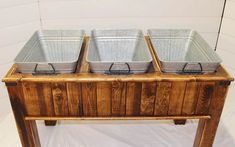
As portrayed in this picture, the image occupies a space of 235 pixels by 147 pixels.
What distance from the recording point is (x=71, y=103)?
3.76 feet

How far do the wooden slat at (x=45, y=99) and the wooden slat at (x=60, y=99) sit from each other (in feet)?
0.06

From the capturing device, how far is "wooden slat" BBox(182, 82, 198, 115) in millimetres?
1109

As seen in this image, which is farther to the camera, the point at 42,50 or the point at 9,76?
the point at 42,50

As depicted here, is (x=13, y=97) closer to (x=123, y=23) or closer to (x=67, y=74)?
(x=67, y=74)

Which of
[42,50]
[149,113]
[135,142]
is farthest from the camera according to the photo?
[135,142]

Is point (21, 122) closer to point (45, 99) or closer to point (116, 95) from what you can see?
point (45, 99)

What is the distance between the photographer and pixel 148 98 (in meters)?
1.14

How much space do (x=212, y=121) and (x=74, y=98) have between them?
0.68 metres

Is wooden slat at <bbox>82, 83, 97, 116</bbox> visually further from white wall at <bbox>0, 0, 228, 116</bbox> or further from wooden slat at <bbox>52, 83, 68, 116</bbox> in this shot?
white wall at <bbox>0, 0, 228, 116</bbox>

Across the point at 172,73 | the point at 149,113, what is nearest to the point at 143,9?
the point at 172,73

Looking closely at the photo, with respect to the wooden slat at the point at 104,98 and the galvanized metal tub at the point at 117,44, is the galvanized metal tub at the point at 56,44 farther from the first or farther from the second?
the wooden slat at the point at 104,98

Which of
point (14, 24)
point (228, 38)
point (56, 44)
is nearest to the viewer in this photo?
point (56, 44)

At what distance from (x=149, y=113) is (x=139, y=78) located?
208 mm

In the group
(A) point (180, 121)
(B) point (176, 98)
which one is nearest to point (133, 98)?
(B) point (176, 98)
